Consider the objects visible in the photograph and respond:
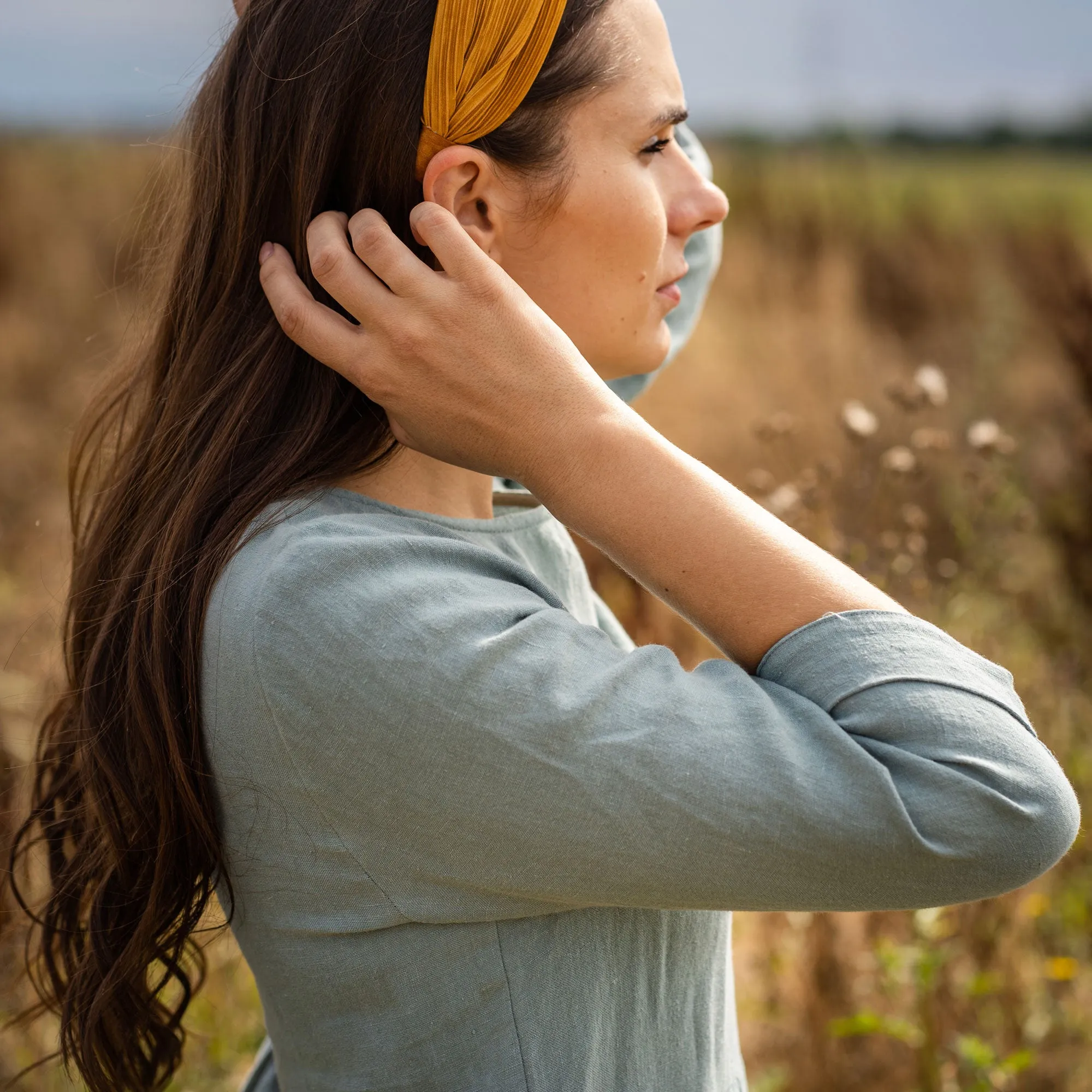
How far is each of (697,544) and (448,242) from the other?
1.15 feet

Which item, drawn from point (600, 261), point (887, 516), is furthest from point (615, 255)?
point (887, 516)

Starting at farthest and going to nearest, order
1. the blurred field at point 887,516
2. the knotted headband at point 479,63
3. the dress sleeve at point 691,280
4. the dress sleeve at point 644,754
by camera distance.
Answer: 1. the blurred field at point 887,516
2. the dress sleeve at point 691,280
3. the knotted headband at point 479,63
4. the dress sleeve at point 644,754

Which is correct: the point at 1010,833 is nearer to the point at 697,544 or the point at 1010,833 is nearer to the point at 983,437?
the point at 697,544

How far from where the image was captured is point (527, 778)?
2.79ft

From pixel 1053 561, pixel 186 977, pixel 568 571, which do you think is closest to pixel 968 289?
pixel 1053 561

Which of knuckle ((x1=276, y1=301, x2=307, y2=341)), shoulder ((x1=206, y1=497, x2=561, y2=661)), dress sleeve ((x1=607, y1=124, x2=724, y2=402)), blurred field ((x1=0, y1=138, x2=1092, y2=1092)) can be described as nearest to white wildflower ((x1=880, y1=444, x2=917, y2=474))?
blurred field ((x1=0, y1=138, x2=1092, y2=1092))

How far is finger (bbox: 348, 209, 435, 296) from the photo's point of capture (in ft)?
3.21

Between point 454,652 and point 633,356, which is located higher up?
point 633,356

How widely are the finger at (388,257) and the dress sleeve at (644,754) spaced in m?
0.25

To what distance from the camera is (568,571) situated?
143cm

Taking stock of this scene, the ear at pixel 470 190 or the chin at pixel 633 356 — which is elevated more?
the ear at pixel 470 190

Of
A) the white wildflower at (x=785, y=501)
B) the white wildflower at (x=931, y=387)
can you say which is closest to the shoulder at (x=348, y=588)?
the white wildflower at (x=785, y=501)

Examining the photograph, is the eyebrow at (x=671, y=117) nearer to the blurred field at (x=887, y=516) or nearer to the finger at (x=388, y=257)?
the finger at (x=388, y=257)

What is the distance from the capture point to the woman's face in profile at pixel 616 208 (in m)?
1.16
